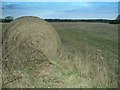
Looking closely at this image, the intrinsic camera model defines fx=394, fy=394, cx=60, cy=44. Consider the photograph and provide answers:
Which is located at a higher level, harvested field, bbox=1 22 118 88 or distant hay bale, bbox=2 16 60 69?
distant hay bale, bbox=2 16 60 69

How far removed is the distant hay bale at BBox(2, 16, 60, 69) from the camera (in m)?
10.2

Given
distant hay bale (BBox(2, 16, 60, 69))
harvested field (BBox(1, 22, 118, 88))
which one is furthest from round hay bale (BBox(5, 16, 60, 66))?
harvested field (BBox(1, 22, 118, 88))

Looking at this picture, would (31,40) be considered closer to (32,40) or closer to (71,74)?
(32,40)

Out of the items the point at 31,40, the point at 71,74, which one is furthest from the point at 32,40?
the point at 71,74

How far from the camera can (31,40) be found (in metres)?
11.1

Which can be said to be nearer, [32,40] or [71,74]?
[71,74]

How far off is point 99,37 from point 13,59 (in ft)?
32.6

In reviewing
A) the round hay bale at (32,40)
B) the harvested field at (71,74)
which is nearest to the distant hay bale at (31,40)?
the round hay bale at (32,40)

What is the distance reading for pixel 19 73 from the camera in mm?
8844

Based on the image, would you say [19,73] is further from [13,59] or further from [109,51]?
[109,51]

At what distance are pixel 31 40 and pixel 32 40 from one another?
0.09 ft

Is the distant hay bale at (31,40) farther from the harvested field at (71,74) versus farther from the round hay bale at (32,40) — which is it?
the harvested field at (71,74)

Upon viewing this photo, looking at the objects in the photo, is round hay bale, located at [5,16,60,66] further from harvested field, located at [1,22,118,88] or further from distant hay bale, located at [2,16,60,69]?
harvested field, located at [1,22,118,88]

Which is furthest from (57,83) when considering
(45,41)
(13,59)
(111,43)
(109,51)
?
(111,43)
